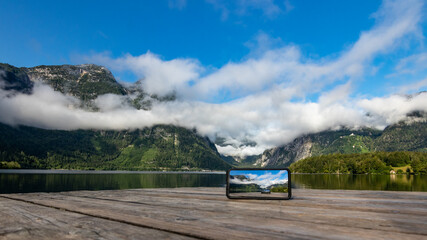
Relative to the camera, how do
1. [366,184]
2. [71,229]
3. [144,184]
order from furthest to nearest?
1. [144,184]
2. [366,184]
3. [71,229]

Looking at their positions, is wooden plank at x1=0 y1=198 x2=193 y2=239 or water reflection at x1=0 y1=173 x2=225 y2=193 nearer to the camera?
wooden plank at x1=0 y1=198 x2=193 y2=239

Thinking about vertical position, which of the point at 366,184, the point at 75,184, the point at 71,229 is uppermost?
the point at 71,229

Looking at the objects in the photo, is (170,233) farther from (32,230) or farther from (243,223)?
(32,230)

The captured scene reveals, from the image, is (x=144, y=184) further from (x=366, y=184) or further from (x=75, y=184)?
(x=366, y=184)

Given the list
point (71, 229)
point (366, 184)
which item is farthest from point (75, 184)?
point (366, 184)

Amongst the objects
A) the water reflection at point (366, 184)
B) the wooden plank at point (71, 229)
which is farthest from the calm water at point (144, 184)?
the wooden plank at point (71, 229)

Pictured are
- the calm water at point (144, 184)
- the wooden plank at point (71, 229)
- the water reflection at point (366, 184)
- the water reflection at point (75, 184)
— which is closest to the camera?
the wooden plank at point (71, 229)

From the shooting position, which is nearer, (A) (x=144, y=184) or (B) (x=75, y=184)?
(B) (x=75, y=184)

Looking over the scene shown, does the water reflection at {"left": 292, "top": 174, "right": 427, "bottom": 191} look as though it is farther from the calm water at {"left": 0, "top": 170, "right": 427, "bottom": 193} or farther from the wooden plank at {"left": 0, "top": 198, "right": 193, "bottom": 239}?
the wooden plank at {"left": 0, "top": 198, "right": 193, "bottom": 239}

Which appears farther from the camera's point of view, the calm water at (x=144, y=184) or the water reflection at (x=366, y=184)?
the water reflection at (x=366, y=184)

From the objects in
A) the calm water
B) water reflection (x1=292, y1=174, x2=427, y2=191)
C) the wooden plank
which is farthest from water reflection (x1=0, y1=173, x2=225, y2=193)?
the wooden plank

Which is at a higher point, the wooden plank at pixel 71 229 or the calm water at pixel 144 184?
the wooden plank at pixel 71 229

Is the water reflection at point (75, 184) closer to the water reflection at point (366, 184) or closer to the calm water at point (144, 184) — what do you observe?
the calm water at point (144, 184)

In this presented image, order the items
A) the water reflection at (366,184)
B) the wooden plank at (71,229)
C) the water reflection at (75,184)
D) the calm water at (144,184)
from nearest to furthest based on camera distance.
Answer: the wooden plank at (71,229) < the water reflection at (75,184) < the calm water at (144,184) < the water reflection at (366,184)
